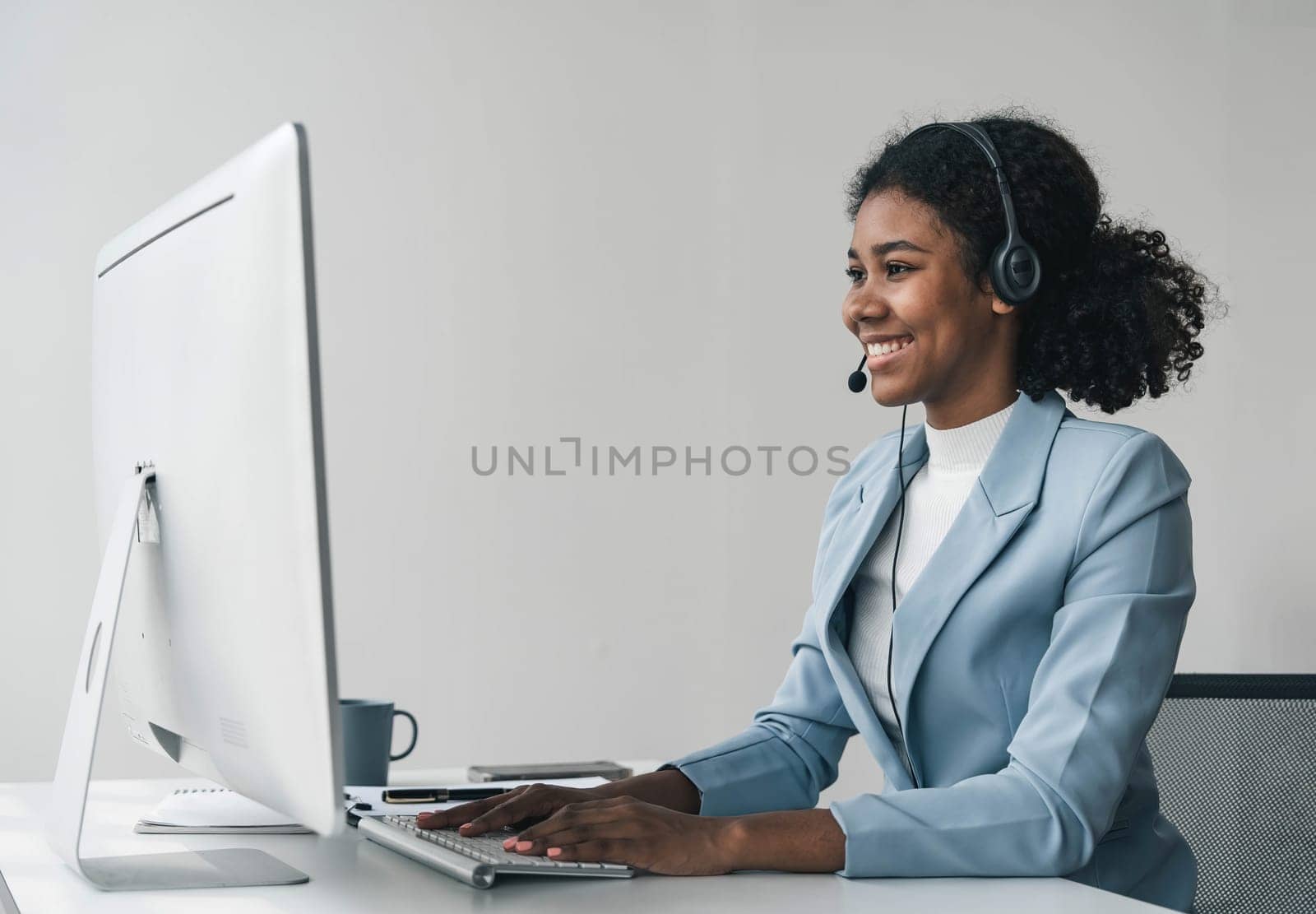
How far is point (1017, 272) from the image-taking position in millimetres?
1217

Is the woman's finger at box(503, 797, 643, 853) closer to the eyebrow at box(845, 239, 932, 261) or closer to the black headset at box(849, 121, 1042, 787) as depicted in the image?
the black headset at box(849, 121, 1042, 787)

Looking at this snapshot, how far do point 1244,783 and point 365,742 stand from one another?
0.91m

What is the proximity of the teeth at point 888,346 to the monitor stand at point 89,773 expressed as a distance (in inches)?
28.2

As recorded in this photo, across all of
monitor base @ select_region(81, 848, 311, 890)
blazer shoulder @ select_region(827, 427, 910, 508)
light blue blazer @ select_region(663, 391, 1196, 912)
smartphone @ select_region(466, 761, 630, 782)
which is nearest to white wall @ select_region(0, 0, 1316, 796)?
smartphone @ select_region(466, 761, 630, 782)

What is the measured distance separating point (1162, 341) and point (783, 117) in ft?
5.69

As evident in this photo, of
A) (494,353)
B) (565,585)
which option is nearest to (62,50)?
(494,353)

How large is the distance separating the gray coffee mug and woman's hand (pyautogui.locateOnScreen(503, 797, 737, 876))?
18.4 inches

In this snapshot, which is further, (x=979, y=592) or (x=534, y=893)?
(x=979, y=592)

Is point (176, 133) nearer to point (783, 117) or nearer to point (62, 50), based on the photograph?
point (62, 50)

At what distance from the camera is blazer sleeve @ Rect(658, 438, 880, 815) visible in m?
1.18

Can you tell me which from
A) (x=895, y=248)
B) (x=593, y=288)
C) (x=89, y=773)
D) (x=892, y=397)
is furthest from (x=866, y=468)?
(x=593, y=288)

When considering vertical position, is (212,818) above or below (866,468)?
below

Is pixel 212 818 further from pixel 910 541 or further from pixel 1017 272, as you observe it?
pixel 1017 272

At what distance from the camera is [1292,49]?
8.64 feet
